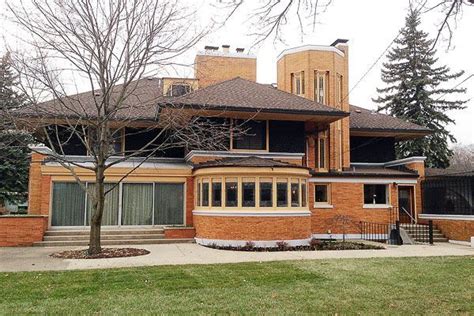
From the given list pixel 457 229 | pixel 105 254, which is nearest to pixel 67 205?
pixel 105 254

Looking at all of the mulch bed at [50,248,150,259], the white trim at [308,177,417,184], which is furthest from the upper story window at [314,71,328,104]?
the mulch bed at [50,248,150,259]

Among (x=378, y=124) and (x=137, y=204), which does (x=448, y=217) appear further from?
(x=137, y=204)

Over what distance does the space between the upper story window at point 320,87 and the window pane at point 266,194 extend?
792cm

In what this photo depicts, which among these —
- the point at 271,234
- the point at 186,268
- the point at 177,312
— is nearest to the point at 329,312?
the point at 177,312

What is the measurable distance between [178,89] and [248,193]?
4.59 m

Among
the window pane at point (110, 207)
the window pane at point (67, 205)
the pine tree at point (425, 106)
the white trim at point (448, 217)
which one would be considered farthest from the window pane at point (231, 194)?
the pine tree at point (425, 106)

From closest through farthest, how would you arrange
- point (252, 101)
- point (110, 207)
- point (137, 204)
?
point (110, 207) → point (137, 204) → point (252, 101)

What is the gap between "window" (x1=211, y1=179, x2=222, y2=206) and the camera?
16.3 metres

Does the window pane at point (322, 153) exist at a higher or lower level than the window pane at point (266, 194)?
higher

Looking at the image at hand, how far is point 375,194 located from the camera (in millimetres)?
20422

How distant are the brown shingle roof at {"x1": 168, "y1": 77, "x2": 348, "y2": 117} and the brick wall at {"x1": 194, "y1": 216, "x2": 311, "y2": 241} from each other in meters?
4.40

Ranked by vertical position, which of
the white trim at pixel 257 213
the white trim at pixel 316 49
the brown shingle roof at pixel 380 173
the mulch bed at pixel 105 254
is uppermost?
the white trim at pixel 316 49

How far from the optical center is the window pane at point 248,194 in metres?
15.9

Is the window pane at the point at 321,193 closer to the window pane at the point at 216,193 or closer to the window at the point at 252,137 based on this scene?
the window at the point at 252,137
